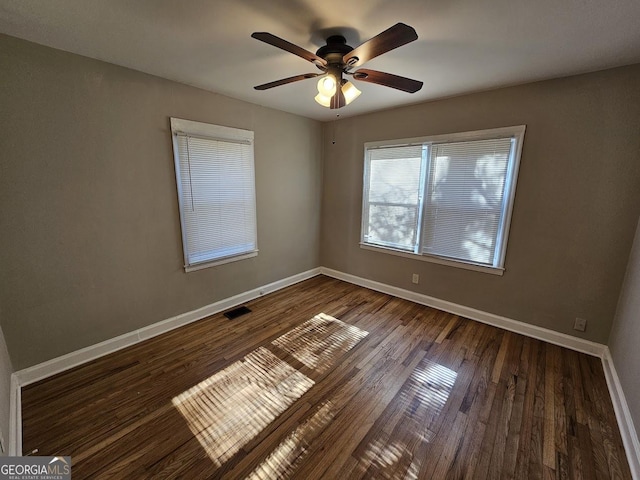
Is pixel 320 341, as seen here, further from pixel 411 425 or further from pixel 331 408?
A: pixel 411 425

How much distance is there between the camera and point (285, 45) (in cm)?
140

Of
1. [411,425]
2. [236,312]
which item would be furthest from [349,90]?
[236,312]

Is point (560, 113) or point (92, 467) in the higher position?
point (560, 113)

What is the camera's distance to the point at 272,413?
175 cm

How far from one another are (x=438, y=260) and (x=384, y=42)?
8.19 feet

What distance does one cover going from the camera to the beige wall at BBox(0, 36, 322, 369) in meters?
1.79

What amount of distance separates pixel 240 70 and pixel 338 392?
2.71 m

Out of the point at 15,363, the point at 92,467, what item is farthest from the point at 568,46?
the point at 15,363

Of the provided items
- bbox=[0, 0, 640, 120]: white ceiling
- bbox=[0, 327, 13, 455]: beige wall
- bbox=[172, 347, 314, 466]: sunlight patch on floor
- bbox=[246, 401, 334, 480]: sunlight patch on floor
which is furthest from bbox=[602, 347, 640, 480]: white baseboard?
bbox=[0, 327, 13, 455]: beige wall

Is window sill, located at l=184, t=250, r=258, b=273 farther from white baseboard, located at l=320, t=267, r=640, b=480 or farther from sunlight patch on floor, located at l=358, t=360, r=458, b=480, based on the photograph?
sunlight patch on floor, located at l=358, t=360, r=458, b=480

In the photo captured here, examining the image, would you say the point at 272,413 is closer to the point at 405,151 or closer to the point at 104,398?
the point at 104,398

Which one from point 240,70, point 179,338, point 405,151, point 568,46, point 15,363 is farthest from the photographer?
point 405,151


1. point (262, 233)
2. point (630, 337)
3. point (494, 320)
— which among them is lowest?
point (494, 320)

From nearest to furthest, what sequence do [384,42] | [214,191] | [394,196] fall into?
1. [384,42]
2. [214,191]
3. [394,196]
